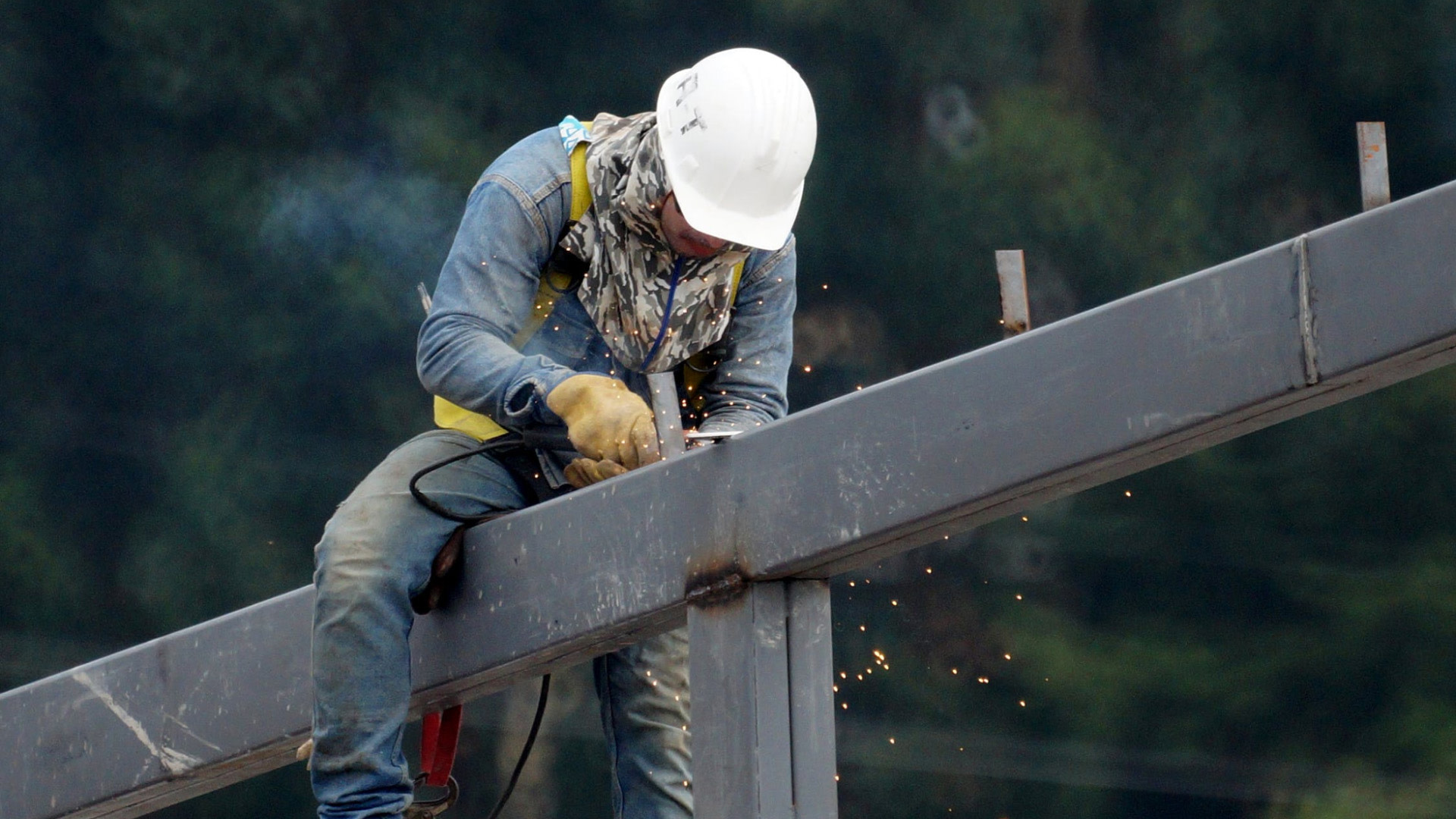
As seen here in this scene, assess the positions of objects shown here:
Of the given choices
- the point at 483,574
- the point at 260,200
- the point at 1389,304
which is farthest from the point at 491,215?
the point at 260,200

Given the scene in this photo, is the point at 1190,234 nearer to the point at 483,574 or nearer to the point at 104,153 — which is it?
the point at 104,153

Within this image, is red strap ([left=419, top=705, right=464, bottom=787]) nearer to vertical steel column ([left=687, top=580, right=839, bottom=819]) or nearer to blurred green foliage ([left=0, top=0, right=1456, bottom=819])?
vertical steel column ([left=687, top=580, right=839, bottom=819])

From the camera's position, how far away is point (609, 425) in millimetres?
2209

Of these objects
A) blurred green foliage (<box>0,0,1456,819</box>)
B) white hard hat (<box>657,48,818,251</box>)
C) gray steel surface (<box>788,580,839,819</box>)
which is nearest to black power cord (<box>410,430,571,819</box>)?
white hard hat (<box>657,48,818,251</box>)

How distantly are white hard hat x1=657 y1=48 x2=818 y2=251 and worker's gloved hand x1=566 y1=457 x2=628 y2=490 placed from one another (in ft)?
1.04

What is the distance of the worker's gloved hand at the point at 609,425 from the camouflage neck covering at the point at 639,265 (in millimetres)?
246

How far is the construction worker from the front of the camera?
7.26ft

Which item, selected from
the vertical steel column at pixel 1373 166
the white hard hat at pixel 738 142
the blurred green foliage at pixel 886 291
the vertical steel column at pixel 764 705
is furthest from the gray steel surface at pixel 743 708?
the blurred green foliage at pixel 886 291

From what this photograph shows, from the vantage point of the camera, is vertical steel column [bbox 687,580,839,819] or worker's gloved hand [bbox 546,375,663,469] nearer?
vertical steel column [bbox 687,580,839,819]

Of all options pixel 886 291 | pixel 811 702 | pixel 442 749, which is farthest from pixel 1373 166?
pixel 886 291

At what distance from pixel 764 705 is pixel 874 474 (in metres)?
0.28

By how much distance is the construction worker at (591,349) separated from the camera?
2213 mm

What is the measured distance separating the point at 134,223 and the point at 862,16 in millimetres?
2165

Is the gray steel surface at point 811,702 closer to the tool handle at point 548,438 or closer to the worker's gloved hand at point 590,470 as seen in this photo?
the worker's gloved hand at point 590,470
